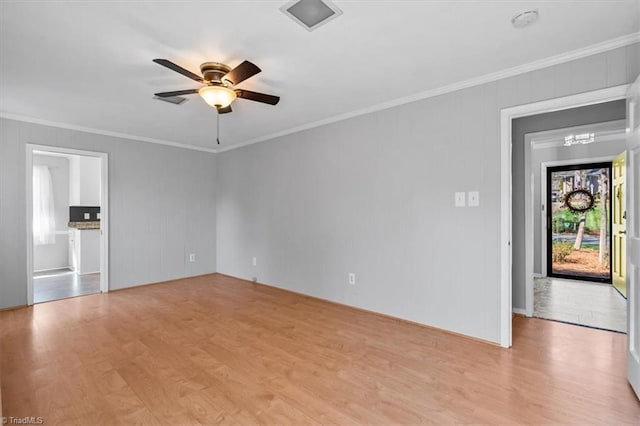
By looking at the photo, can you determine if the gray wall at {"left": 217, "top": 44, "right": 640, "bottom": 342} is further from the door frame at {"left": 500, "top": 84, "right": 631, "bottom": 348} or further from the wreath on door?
the wreath on door

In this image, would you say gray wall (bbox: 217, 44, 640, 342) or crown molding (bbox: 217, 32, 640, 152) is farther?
gray wall (bbox: 217, 44, 640, 342)

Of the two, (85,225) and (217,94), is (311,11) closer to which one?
(217,94)

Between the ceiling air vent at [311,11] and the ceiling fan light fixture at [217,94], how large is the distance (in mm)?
860

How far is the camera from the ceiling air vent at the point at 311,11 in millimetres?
1880

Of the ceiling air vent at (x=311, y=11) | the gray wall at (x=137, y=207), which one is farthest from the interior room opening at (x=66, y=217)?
the ceiling air vent at (x=311, y=11)

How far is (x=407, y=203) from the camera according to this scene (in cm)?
340

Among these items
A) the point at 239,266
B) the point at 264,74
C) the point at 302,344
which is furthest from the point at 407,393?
the point at 239,266

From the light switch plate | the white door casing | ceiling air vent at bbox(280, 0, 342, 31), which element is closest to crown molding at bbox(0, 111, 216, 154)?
ceiling air vent at bbox(280, 0, 342, 31)

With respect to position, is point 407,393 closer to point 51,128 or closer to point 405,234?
point 405,234

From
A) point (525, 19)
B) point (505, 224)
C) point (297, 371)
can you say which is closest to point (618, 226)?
point (505, 224)

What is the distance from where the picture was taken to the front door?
15.1ft

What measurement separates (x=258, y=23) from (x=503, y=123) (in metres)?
2.24

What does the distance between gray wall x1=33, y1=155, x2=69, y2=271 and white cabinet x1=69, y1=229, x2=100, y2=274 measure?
1.69 ft

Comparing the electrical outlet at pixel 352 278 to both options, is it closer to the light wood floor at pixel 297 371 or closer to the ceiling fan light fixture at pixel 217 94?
the light wood floor at pixel 297 371
